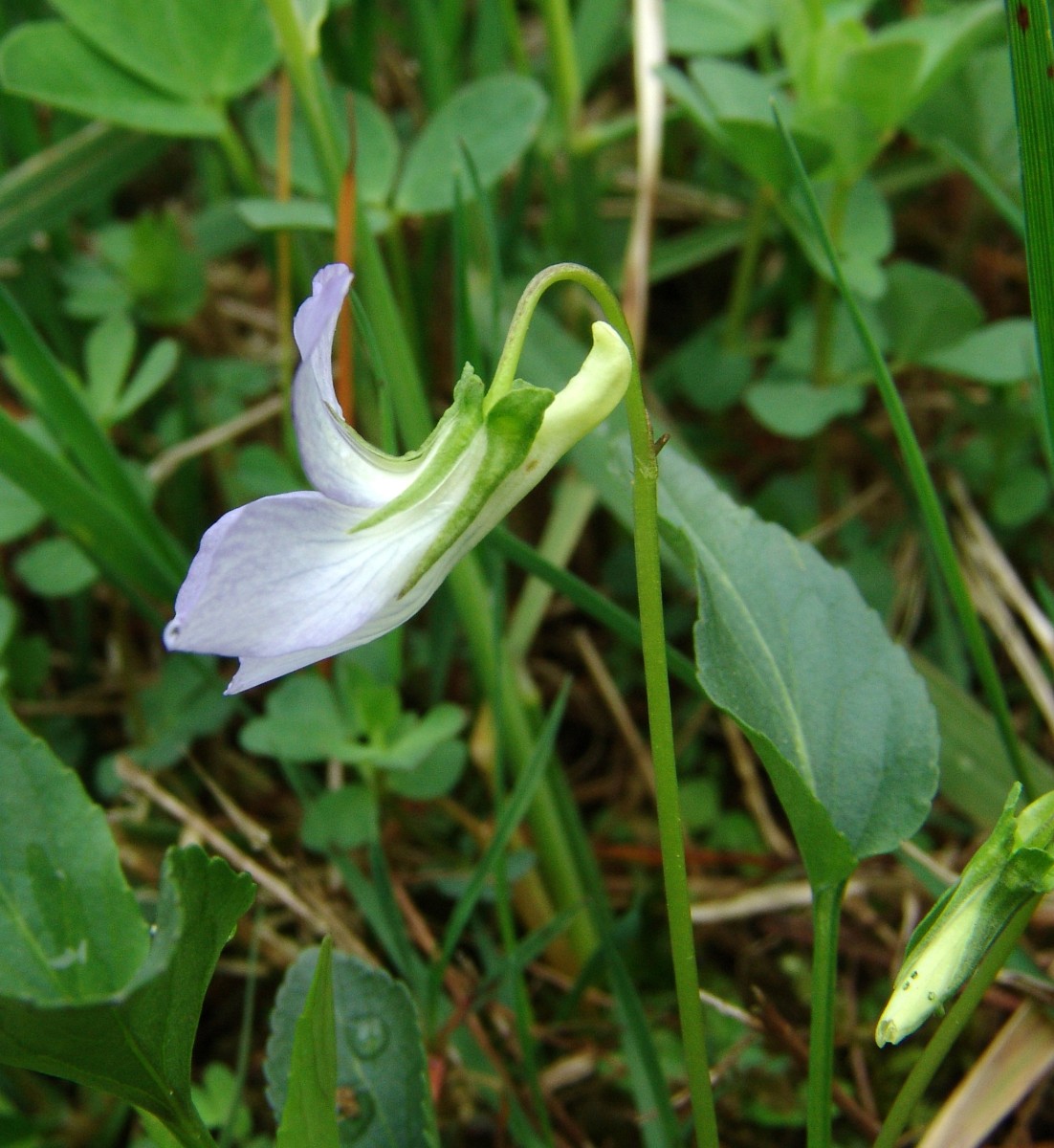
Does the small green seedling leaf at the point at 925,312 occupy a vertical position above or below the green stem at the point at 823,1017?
above

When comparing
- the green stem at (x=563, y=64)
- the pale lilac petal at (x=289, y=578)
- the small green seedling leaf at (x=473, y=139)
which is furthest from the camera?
the green stem at (x=563, y=64)

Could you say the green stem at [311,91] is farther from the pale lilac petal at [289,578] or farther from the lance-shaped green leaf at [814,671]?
the pale lilac petal at [289,578]

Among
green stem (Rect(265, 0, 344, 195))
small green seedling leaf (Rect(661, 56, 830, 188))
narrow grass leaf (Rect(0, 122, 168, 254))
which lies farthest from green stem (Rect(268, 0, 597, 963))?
narrow grass leaf (Rect(0, 122, 168, 254))

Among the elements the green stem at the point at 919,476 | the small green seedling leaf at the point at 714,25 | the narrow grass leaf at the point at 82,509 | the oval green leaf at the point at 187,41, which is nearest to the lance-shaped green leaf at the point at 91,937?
the narrow grass leaf at the point at 82,509

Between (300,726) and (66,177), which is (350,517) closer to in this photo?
(300,726)

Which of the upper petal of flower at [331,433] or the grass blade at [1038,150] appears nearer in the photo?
the upper petal of flower at [331,433]

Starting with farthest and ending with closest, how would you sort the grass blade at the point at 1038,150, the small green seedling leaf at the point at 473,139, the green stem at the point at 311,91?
1. the small green seedling leaf at the point at 473,139
2. the green stem at the point at 311,91
3. the grass blade at the point at 1038,150
